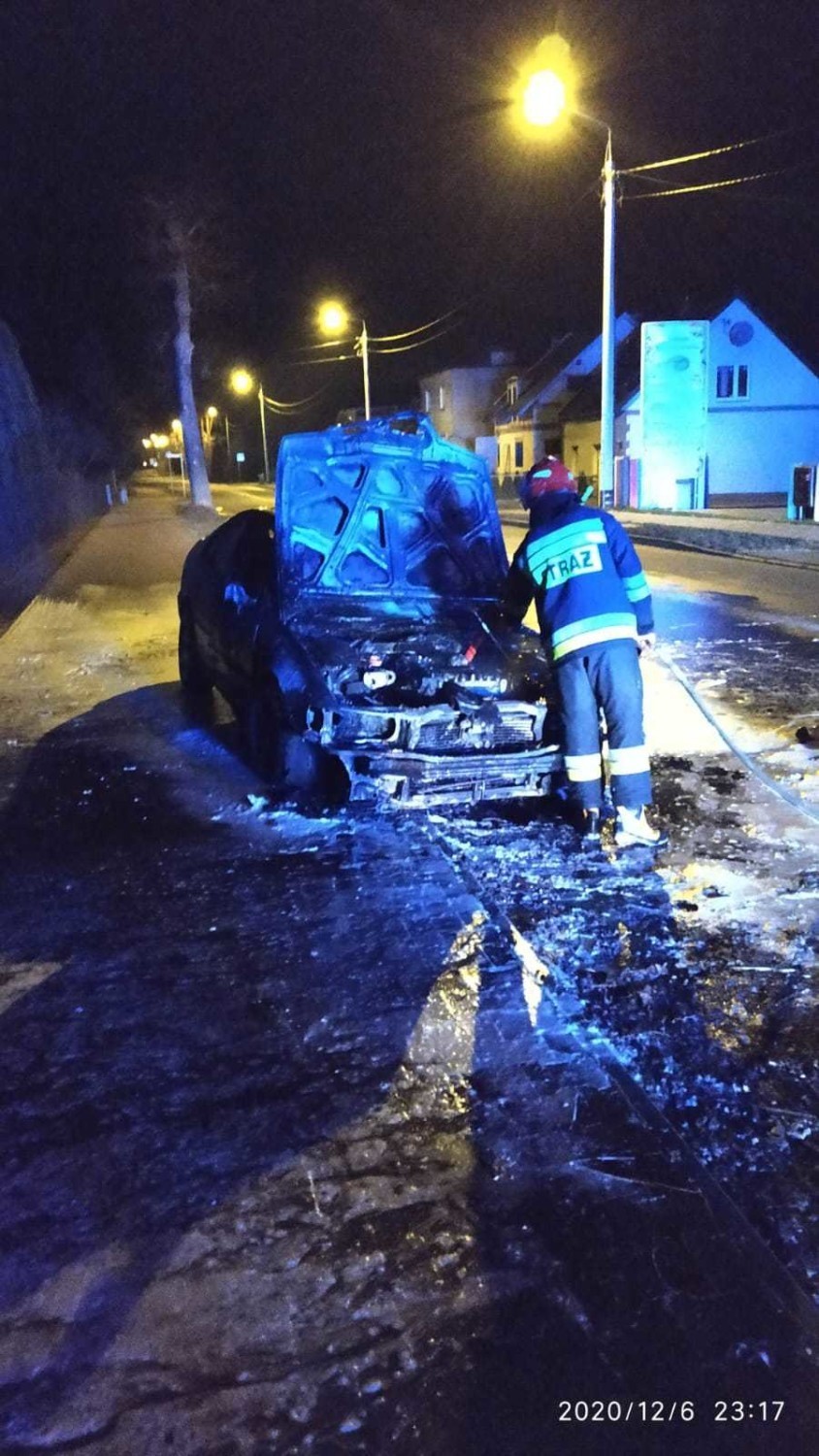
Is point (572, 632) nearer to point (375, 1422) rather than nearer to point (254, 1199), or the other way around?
point (254, 1199)

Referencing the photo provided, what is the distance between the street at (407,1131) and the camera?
2211mm

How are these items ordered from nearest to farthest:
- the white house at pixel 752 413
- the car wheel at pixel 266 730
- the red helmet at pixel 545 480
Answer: the red helmet at pixel 545 480, the car wheel at pixel 266 730, the white house at pixel 752 413

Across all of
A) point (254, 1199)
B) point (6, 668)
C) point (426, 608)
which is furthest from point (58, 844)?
point (6, 668)

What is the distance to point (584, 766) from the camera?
5.21 m

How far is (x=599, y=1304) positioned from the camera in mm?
2402

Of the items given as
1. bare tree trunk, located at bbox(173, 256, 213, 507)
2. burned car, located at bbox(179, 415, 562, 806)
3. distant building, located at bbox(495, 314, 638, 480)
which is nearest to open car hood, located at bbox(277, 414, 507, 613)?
burned car, located at bbox(179, 415, 562, 806)

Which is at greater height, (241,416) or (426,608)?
(241,416)

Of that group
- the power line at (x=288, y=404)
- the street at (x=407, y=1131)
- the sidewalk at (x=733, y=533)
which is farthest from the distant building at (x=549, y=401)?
the street at (x=407, y=1131)

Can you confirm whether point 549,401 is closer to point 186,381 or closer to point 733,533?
point 186,381

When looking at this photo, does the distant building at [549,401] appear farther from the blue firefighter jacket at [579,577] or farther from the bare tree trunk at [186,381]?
the blue firefighter jacket at [579,577]

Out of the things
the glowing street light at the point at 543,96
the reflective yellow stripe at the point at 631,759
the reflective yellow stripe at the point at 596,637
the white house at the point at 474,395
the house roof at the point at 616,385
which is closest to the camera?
the reflective yellow stripe at the point at 596,637

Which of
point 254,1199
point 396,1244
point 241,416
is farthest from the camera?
point 241,416

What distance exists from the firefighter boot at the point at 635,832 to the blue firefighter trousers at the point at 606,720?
4 cm

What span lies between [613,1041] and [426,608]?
351 cm
